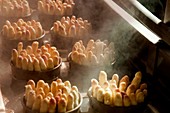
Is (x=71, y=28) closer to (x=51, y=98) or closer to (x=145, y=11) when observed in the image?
(x=145, y=11)

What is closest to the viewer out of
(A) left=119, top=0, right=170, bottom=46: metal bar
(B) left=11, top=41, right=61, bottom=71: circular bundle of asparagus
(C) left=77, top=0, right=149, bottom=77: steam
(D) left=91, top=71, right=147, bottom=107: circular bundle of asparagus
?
(A) left=119, top=0, right=170, bottom=46: metal bar

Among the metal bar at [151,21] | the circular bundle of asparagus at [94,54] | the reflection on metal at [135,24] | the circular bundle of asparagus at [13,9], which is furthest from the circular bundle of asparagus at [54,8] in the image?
the metal bar at [151,21]

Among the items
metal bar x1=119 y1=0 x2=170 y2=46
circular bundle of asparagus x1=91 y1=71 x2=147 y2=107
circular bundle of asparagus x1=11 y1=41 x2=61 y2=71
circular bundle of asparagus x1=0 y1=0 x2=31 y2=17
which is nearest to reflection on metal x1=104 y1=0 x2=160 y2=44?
metal bar x1=119 y1=0 x2=170 y2=46

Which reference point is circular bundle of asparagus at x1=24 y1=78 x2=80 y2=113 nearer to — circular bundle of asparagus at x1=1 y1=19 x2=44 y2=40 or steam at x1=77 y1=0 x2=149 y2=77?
steam at x1=77 y1=0 x2=149 y2=77

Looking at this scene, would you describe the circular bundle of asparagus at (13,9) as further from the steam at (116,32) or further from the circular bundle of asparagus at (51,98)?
the circular bundle of asparagus at (51,98)

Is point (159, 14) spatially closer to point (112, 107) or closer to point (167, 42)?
point (167, 42)

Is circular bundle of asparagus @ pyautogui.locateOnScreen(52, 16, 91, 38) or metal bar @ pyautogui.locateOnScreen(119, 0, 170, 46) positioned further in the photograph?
circular bundle of asparagus @ pyautogui.locateOnScreen(52, 16, 91, 38)
